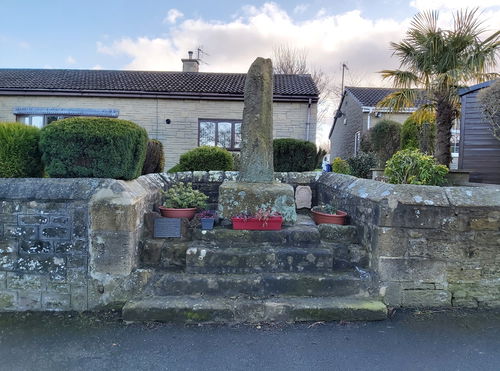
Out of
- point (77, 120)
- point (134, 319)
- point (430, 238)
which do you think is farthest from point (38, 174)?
point (430, 238)

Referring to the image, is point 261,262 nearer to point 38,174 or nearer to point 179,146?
point 38,174

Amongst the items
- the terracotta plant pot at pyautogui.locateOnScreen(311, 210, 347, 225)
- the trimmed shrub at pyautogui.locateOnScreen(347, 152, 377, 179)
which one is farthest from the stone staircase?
the trimmed shrub at pyautogui.locateOnScreen(347, 152, 377, 179)

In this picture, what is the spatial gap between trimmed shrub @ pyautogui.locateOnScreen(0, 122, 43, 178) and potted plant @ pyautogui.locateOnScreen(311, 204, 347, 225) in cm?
357

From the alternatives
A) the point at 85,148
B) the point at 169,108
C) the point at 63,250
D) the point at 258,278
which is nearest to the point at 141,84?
the point at 169,108

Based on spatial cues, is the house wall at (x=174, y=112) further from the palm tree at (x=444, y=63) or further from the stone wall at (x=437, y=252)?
the stone wall at (x=437, y=252)

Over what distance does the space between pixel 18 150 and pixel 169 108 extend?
9.55 metres

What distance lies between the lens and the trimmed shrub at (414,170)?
4.73 metres

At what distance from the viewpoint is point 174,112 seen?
12.7m

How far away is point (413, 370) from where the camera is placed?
2354 millimetres

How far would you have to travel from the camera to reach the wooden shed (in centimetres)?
695

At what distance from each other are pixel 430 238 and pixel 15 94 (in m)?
15.0

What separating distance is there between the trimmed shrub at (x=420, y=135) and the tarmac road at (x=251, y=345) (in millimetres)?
8035

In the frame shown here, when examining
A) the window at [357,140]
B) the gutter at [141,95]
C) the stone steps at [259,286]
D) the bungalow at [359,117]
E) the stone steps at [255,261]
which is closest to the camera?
the stone steps at [259,286]

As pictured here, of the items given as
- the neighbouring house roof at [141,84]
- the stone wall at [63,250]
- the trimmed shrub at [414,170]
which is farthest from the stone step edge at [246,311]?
the neighbouring house roof at [141,84]
